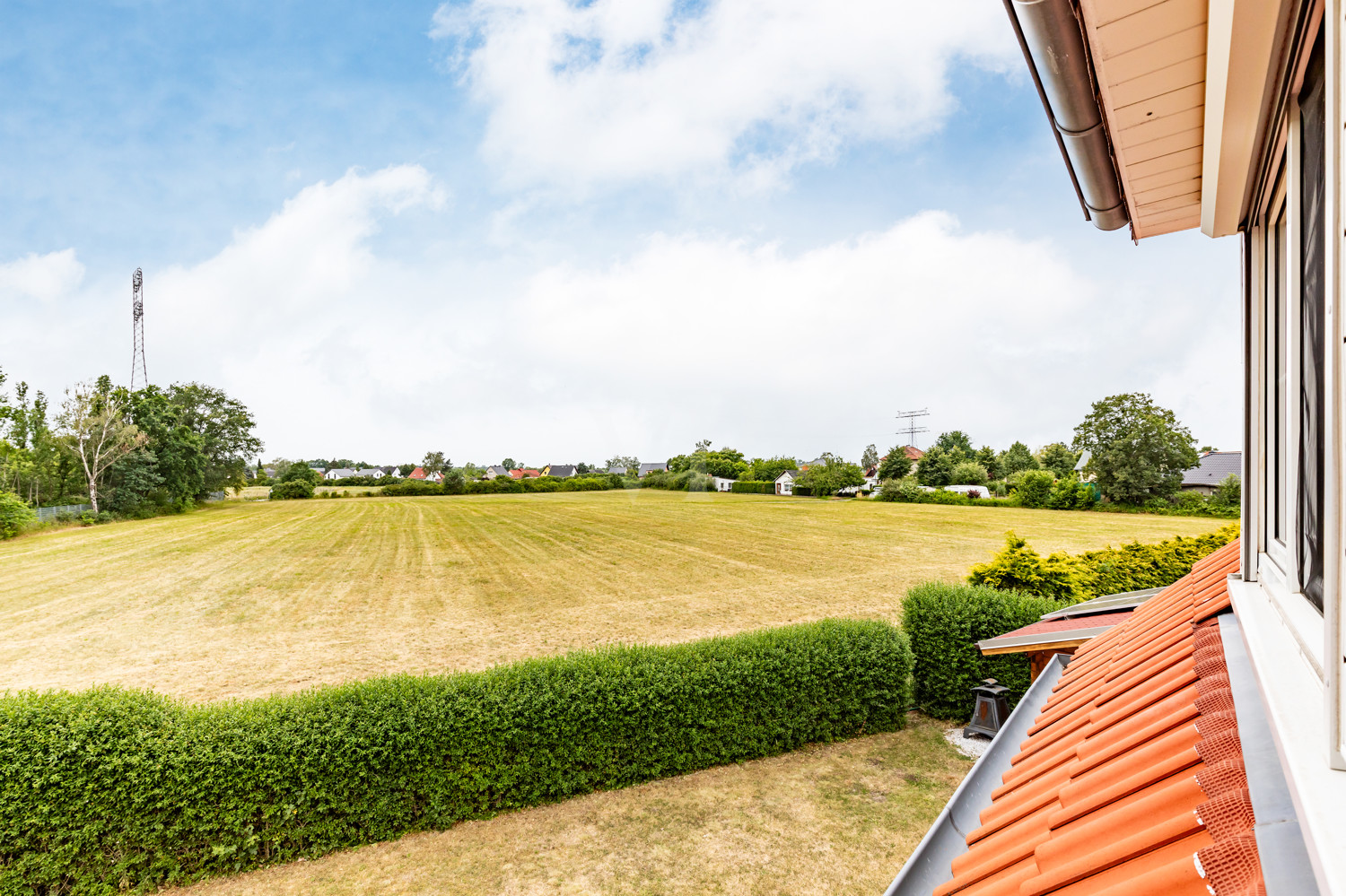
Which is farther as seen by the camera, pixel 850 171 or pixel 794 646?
pixel 850 171

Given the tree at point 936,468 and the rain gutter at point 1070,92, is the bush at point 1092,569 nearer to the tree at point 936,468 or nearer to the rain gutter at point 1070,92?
the rain gutter at point 1070,92

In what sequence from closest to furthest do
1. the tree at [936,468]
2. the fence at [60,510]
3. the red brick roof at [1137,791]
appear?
Answer: the red brick roof at [1137,791] → the fence at [60,510] → the tree at [936,468]

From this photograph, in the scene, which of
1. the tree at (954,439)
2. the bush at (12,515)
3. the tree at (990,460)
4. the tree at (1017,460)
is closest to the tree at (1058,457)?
the tree at (1017,460)

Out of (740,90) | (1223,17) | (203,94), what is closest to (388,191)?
(203,94)

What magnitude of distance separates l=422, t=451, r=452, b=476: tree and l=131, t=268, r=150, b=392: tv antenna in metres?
43.3

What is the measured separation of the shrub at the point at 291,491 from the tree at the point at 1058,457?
80.1m

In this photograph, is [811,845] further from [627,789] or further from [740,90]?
[740,90]

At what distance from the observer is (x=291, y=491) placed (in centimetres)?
6325

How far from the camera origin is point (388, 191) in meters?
37.9

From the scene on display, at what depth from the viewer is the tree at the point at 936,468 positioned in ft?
209

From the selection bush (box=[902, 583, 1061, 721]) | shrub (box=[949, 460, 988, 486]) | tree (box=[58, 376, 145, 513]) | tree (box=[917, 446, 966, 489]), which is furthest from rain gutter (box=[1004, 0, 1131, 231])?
shrub (box=[949, 460, 988, 486])

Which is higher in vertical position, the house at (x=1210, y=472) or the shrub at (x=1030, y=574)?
the house at (x=1210, y=472)

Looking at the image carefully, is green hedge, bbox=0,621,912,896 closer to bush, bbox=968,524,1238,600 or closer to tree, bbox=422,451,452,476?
bush, bbox=968,524,1238,600

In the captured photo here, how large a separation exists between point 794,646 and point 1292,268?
6217 millimetres
